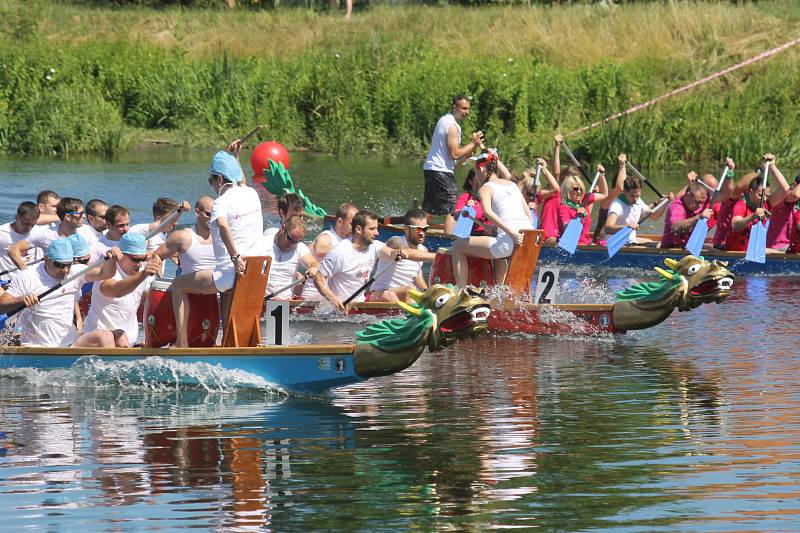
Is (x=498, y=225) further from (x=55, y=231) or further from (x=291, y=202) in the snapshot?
(x=55, y=231)

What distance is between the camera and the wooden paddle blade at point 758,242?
59.2ft

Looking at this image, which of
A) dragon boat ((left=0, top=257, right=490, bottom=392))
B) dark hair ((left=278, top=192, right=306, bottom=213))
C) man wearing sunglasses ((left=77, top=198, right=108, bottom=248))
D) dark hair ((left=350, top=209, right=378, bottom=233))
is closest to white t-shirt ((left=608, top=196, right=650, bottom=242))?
dark hair ((left=350, top=209, right=378, bottom=233))

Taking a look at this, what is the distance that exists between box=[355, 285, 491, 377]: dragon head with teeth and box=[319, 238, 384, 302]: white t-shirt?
151 inches

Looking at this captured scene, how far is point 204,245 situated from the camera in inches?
459

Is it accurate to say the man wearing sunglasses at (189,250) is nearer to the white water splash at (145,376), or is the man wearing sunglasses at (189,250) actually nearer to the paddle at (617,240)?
the white water splash at (145,376)

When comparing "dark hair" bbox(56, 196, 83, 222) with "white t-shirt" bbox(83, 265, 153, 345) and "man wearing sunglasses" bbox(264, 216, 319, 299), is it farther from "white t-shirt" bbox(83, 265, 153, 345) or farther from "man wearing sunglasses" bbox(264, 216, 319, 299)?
"white t-shirt" bbox(83, 265, 153, 345)

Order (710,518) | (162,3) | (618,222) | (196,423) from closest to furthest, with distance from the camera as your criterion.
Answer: (710,518), (196,423), (618,222), (162,3)

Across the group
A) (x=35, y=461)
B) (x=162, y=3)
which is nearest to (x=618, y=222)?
(x=35, y=461)

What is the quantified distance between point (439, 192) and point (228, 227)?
8670 millimetres

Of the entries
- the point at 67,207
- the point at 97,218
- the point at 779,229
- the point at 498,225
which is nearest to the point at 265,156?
the point at 779,229

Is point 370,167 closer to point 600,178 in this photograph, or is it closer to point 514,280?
point 600,178

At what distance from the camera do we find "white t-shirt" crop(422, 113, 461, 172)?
19.2 meters

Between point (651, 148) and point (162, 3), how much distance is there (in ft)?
78.4

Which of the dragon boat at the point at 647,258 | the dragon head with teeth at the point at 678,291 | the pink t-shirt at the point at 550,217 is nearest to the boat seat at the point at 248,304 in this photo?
the dragon head with teeth at the point at 678,291
